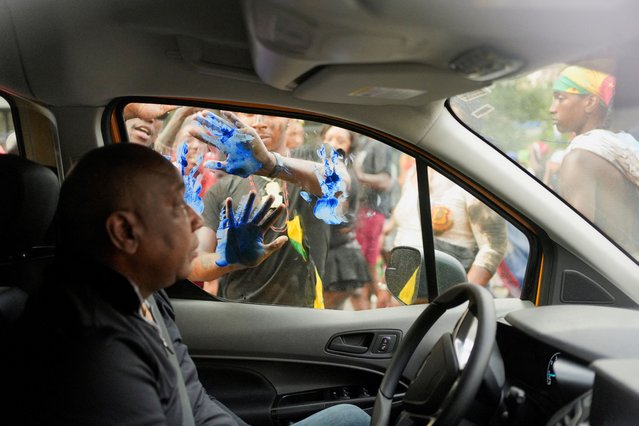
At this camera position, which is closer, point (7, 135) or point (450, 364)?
point (450, 364)

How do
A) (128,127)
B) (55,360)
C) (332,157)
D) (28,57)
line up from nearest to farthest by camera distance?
(55,360)
(28,57)
(128,127)
(332,157)

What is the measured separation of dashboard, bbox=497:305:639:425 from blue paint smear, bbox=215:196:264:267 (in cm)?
110

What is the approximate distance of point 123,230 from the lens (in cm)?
136

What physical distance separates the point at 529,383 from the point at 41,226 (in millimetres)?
1392

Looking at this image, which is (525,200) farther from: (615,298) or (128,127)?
(128,127)

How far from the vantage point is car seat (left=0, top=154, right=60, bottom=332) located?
1648 millimetres

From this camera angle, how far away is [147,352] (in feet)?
4.34

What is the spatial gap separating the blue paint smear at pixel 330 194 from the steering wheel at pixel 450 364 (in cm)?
87

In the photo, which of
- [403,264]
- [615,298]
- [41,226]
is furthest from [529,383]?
[41,226]

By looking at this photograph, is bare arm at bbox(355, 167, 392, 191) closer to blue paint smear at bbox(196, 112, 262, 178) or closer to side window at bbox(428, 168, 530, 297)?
side window at bbox(428, 168, 530, 297)

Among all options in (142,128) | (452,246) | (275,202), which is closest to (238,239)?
(275,202)

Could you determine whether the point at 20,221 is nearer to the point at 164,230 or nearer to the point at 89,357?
the point at 164,230

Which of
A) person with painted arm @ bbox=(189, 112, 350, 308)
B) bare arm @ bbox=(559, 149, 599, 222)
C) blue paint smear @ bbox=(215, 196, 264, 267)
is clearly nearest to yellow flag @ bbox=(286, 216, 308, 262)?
person with painted arm @ bbox=(189, 112, 350, 308)

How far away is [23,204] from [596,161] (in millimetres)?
1860
